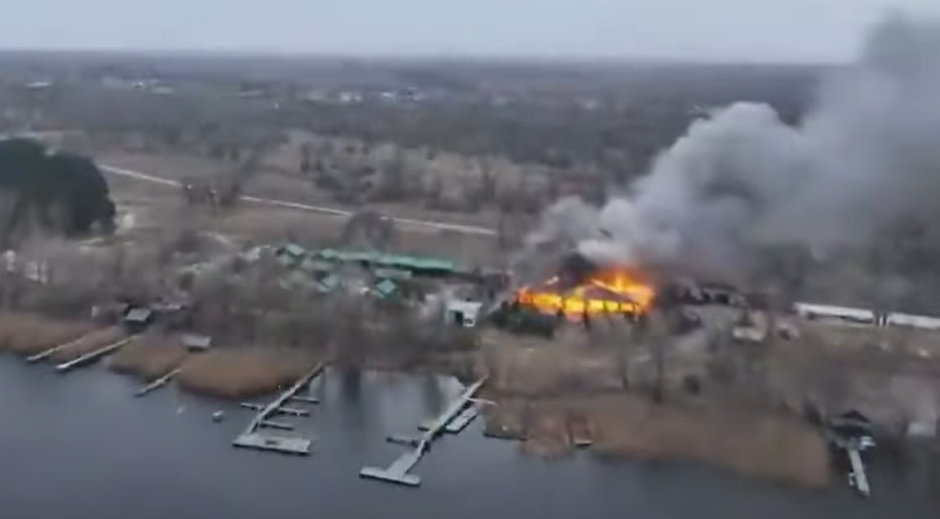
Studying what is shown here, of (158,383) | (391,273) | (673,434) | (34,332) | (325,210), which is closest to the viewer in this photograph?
(673,434)

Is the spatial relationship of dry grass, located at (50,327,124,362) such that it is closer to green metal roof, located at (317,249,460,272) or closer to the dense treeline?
green metal roof, located at (317,249,460,272)

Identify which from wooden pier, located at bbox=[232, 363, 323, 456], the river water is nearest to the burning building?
the river water

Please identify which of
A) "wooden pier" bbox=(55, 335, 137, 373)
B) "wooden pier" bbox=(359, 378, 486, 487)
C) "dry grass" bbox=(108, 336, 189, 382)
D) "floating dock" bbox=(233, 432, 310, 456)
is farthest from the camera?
"wooden pier" bbox=(55, 335, 137, 373)

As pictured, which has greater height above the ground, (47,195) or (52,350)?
(47,195)

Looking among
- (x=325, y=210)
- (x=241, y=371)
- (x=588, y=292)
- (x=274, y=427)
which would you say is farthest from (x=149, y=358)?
(x=325, y=210)

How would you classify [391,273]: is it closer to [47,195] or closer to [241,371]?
[241,371]

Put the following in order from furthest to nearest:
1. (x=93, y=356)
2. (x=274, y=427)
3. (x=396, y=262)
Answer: (x=396, y=262)
(x=93, y=356)
(x=274, y=427)
